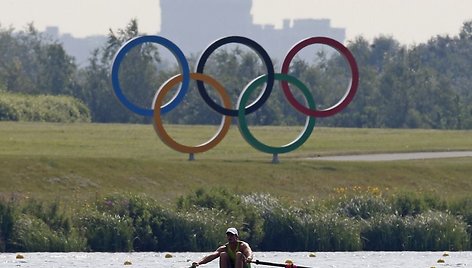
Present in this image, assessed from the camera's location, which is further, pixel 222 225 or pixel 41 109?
pixel 41 109

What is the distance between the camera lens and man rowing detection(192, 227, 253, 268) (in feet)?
98.6

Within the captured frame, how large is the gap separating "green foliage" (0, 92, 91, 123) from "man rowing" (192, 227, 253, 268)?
50376mm

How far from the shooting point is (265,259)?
4019 cm

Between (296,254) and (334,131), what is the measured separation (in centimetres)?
3534

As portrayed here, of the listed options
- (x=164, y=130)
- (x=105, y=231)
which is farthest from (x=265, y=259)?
(x=164, y=130)

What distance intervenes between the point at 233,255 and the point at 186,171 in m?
18.1

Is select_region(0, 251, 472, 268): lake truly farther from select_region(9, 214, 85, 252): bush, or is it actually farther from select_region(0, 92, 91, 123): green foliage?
select_region(0, 92, 91, 123): green foliage

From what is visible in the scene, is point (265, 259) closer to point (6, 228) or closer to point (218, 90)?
point (6, 228)

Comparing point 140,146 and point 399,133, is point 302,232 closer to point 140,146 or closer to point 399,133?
point 140,146

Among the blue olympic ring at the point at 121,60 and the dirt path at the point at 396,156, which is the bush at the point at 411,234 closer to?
the blue olympic ring at the point at 121,60

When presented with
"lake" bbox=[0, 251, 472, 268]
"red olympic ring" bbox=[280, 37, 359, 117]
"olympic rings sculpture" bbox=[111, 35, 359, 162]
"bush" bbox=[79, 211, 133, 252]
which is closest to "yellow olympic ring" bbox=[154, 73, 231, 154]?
"olympic rings sculpture" bbox=[111, 35, 359, 162]

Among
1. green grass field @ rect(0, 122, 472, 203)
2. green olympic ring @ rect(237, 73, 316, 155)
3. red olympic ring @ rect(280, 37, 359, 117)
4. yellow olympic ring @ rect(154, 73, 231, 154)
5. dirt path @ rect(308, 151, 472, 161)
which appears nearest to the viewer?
green grass field @ rect(0, 122, 472, 203)

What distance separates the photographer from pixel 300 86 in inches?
2051

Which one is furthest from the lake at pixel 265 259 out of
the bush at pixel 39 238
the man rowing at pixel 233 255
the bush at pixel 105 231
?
the man rowing at pixel 233 255
